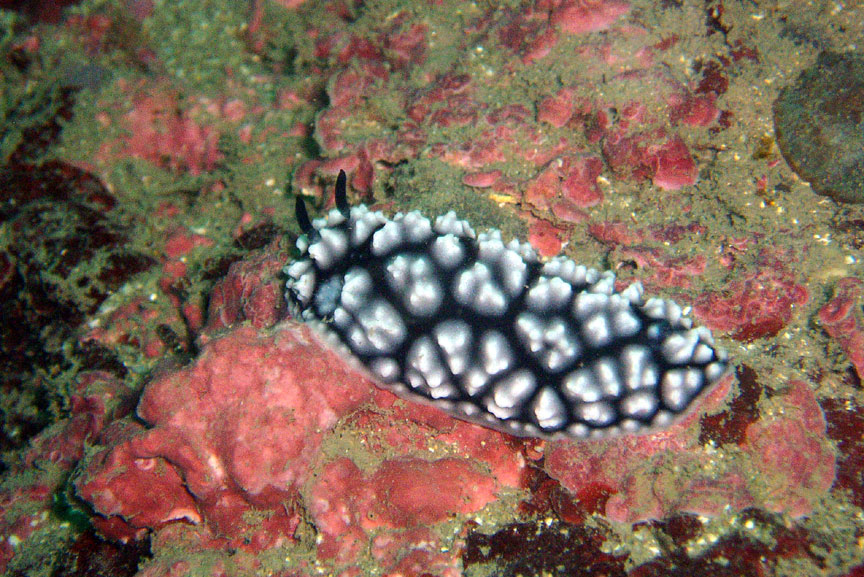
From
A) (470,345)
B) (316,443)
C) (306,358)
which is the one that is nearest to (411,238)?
(470,345)

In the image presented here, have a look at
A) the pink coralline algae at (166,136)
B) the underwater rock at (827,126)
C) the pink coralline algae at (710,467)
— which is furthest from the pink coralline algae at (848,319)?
the pink coralline algae at (166,136)

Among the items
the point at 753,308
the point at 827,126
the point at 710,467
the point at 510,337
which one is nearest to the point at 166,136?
the point at 510,337

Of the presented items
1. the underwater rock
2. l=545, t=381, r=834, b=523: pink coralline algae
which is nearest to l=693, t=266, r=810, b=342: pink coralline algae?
l=545, t=381, r=834, b=523: pink coralline algae

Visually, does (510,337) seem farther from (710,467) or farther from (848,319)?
(848,319)

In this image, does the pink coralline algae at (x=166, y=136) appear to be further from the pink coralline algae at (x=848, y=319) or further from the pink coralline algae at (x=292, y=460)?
the pink coralline algae at (x=848, y=319)

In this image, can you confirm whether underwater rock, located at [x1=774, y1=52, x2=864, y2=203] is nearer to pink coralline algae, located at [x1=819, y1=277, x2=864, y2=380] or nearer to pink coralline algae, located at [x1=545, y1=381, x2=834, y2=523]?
pink coralline algae, located at [x1=819, y1=277, x2=864, y2=380]

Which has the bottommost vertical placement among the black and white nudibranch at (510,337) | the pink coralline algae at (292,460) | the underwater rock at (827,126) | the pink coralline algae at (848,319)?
the pink coralline algae at (292,460)
